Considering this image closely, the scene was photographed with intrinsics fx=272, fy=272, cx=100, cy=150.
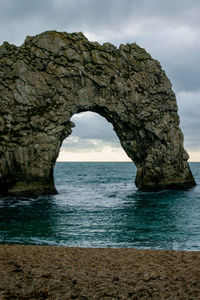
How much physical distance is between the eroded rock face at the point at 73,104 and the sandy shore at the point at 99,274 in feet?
91.2

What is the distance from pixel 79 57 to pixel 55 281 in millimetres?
38137

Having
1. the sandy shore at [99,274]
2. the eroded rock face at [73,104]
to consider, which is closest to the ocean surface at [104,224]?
the sandy shore at [99,274]

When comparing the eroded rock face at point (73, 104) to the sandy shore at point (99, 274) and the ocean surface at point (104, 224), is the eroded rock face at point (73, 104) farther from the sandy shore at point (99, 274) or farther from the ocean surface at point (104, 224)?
the sandy shore at point (99, 274)

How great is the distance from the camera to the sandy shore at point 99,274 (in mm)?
8398

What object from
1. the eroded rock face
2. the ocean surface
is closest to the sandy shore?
the ocean surface

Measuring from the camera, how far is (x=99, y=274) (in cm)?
995

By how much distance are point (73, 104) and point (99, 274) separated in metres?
34.9

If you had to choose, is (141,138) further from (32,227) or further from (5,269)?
(5,269)

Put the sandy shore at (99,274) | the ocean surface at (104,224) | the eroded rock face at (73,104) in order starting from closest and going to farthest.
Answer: the sandy shore at (99,274), the ocean surface at (104,224), the eroded rock face at (73,104)

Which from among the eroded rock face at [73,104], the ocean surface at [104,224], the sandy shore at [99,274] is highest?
the eroded rock face at [73,104]

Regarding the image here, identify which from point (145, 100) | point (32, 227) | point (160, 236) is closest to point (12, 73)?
point (145, 100)

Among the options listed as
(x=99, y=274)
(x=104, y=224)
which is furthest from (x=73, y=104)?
(x=99, y=274)

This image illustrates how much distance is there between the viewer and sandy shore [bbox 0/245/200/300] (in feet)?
27.6

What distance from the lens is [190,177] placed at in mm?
52625
